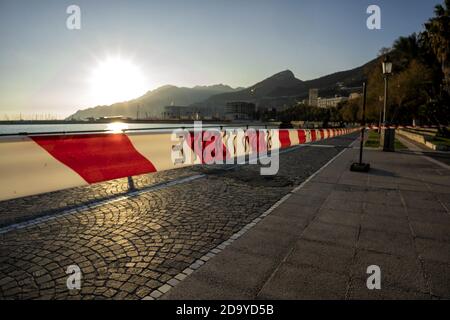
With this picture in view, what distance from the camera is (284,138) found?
58.5 feet

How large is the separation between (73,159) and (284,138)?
44.3 ft

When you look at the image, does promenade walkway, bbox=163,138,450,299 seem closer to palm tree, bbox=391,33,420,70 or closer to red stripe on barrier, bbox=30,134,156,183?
red stripe on barrier, bbox=30,134,156,183

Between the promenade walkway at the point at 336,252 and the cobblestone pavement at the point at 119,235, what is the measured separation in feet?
1.27

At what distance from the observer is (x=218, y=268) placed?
10.6 feet

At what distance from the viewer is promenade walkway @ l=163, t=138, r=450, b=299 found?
2.87 metres

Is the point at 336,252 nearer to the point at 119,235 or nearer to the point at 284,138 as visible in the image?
the point at 119,235

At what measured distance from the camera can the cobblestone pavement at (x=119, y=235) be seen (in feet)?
9.66

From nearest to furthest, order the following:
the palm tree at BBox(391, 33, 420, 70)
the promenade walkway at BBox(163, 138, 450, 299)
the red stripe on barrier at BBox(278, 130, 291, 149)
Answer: the promenade walkway at BBox(163, 138, 450, 299) → the red stripe on barrier at BBox(278, 130, 291, 149) → the palm tree at BBox(391, 33, 420, 70)

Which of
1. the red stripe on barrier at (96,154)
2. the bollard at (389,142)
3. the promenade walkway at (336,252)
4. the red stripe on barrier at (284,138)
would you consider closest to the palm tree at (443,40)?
the bollard at (389,142)

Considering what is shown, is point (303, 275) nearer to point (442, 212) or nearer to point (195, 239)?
point (195, 239)

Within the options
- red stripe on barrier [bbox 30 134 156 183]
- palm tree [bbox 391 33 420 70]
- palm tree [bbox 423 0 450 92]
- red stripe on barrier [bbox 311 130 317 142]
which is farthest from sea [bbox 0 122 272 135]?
palm tree [bbox 391 33 420 70]

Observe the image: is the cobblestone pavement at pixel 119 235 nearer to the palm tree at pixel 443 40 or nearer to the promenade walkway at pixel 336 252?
the promenade walkway at pixel 336 252

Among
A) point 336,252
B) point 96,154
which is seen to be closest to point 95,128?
point 96,154

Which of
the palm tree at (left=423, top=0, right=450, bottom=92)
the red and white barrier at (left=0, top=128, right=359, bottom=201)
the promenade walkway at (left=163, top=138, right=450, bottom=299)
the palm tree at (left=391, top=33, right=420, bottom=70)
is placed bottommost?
the promenade walkway at (left=163, top=138, right=450, bottom=299)
